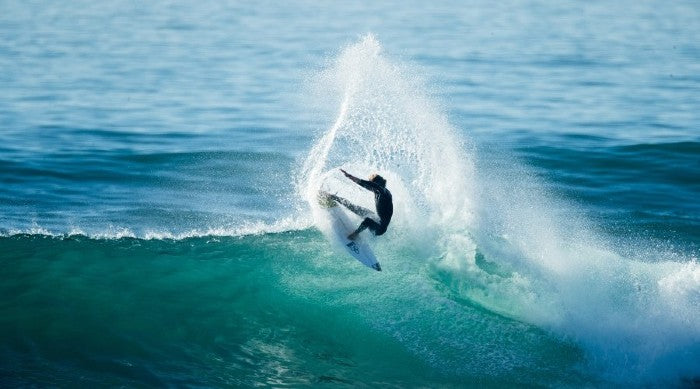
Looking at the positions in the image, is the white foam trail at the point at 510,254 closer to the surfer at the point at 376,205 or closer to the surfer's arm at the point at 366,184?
the surfer at the point at 376,205

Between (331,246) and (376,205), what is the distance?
313 cm

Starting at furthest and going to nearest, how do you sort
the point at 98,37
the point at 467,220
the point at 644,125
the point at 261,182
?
the point at 98,37 < the point at 644,125 < the point at 261,182 < the point at 467,220

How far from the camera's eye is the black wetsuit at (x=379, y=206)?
15346 millimetres

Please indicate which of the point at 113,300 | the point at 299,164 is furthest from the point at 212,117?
the point at 113,300

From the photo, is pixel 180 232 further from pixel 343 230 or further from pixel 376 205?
pixel 376 205

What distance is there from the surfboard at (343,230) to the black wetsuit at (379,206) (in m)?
0.48

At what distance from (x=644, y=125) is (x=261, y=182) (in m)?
15.4

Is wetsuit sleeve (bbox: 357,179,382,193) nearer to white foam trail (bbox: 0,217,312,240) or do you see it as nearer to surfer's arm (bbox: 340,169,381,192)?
surfer's arm (bbox: 340,169,381,192)

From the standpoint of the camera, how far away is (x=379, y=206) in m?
15.6

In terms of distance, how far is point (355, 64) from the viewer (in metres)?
18.8

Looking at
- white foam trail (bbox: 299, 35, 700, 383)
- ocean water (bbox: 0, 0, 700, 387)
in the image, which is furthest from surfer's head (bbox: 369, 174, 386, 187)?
ocean water (bbox: 0, 0, 700, 387)

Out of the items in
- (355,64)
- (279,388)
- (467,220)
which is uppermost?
(355,64)

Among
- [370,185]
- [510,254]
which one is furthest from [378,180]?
[510,254]

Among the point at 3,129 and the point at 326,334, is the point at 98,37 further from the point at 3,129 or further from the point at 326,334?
the point at 326,334
